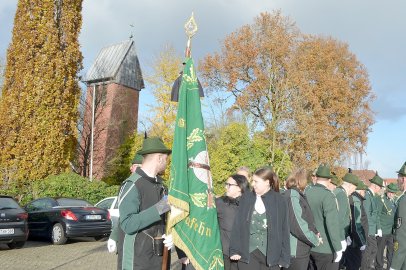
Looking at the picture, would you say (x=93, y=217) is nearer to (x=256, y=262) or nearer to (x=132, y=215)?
(x=256, y=262)

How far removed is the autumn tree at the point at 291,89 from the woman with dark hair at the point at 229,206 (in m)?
23.3

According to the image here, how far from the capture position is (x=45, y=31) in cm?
2514

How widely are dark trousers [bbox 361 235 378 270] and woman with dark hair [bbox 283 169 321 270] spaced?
15.1 ft

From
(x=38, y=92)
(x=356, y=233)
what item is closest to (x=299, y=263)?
(x=356, y=233)

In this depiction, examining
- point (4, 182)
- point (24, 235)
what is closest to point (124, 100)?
point (4, 182)

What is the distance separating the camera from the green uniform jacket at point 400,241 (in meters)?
5.41

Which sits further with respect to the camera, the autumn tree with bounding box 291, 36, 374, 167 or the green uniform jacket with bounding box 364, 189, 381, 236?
the autumn tree with bounding box 291, 36, 374, 167

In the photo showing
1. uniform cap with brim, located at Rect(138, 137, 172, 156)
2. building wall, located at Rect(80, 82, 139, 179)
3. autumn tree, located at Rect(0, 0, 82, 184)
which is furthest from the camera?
building wall, located at Rect(80, 82, 139, 179)

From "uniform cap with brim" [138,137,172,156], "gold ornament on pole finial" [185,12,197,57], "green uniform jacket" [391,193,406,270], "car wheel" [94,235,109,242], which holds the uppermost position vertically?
"gold ornament on pole finial" [185,12,197,57]

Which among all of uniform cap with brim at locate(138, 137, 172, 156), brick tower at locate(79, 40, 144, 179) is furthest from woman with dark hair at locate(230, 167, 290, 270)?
brick tower at locate(79, 40, 144, 179)

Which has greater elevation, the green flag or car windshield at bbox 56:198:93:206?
the green flag

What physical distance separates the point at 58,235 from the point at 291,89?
20317 millimetres

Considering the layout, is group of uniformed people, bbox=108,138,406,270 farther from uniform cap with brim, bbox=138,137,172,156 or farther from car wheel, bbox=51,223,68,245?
car wheel, bbox=51,223,68,245

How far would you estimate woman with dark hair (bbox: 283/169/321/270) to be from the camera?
20.2 feet
